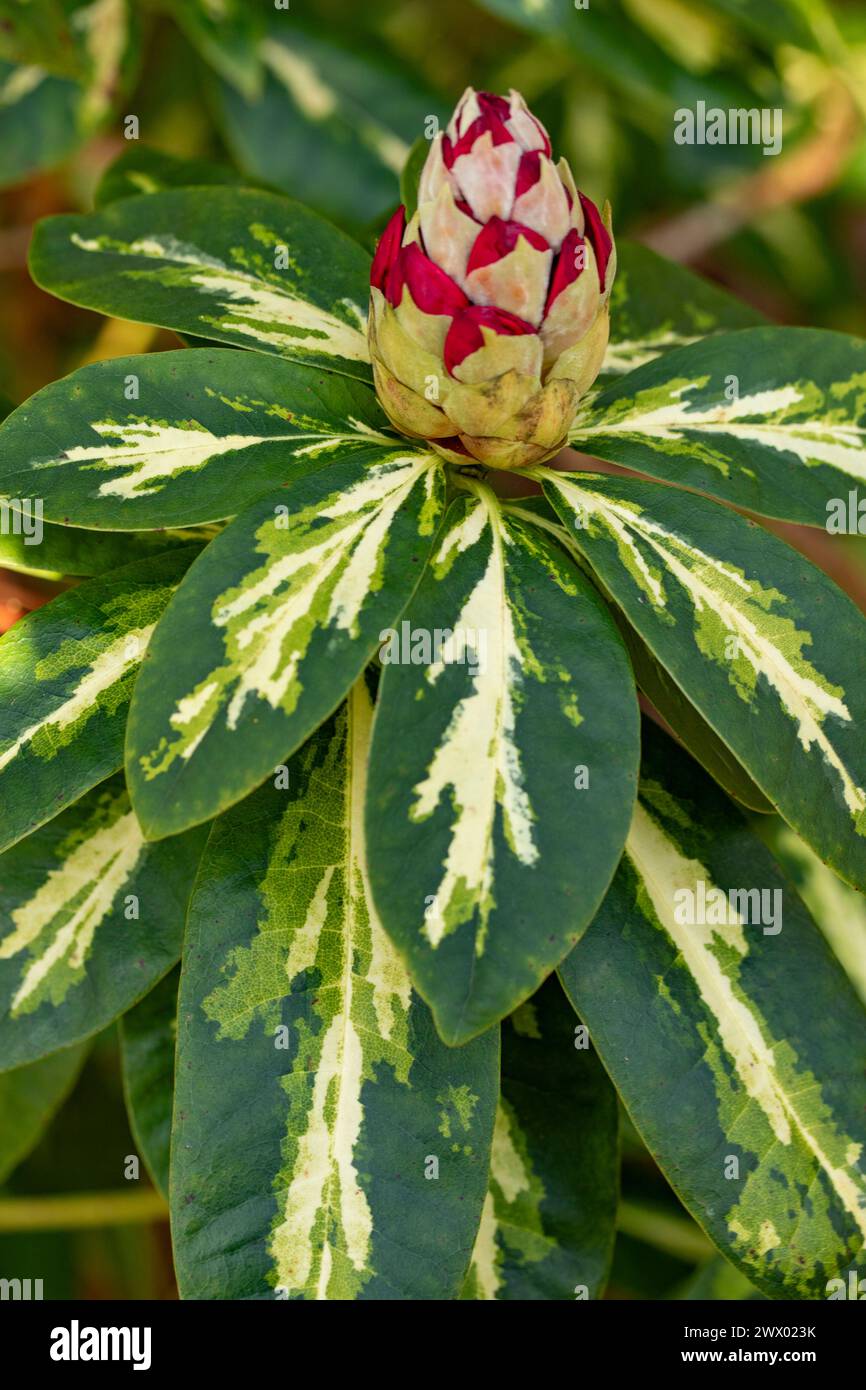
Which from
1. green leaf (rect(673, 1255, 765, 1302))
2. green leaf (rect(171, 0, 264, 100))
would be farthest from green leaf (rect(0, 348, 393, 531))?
green leaf (rect(673, 1255, 765, 1302))

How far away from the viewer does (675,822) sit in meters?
0.87

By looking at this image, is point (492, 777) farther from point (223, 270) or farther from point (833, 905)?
point (833, 905)

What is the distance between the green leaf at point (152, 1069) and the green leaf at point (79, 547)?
0.33 metres

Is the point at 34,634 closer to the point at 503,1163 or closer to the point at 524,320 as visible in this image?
the point at 524,320

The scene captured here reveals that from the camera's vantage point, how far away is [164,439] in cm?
74

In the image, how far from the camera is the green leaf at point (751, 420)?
2.68 feet

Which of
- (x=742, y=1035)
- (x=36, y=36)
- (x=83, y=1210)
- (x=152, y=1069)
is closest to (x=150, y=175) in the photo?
(x=36, y=36)

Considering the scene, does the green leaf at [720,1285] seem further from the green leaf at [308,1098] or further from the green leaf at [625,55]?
the green leaf at [625,55]

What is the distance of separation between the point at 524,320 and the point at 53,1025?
0.57 metres

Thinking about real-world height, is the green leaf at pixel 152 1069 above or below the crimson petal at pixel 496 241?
below

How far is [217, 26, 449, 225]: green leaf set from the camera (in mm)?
1402

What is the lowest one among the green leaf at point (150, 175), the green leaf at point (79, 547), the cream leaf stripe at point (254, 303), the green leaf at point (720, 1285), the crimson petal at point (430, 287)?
the green leaf at point (720, 1285)

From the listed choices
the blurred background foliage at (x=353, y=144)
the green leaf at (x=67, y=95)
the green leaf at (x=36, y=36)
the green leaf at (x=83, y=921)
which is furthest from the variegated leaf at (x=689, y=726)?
the green leaf at (x=67, y=95)

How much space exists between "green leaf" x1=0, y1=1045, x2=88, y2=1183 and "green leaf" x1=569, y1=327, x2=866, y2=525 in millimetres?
716
